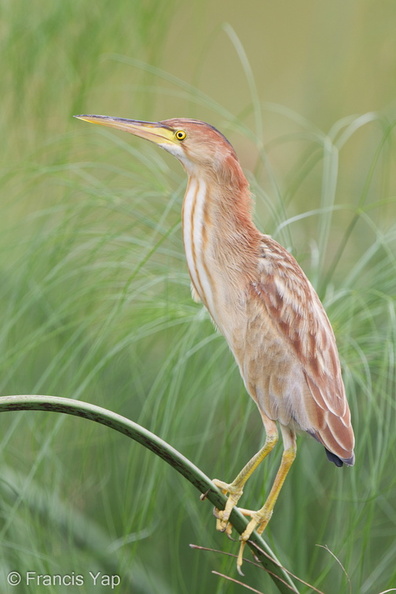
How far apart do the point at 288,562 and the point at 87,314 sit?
46cm

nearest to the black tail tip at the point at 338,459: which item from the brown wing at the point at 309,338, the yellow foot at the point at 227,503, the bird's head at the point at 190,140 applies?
the brown wing at the point at 309,338

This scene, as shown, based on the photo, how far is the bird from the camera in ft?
2.94

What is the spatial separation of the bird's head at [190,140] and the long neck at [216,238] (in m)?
0.02

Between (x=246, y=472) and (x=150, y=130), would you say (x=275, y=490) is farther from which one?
(x=150, y=130)

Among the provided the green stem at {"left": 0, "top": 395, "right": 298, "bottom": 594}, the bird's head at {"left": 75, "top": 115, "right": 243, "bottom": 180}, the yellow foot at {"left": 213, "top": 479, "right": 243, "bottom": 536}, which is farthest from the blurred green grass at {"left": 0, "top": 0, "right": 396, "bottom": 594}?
the green stem at {"left": 0, "top": 395, "right": 298, "bottom": 594}

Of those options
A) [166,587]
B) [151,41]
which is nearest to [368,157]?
[151,41]

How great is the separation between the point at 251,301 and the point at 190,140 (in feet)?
0.55

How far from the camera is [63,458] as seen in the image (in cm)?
149

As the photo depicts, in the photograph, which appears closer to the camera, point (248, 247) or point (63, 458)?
point (248, 247)

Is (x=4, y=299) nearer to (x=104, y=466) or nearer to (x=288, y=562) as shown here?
(x=104, y=466)

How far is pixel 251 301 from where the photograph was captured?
3.09 ft

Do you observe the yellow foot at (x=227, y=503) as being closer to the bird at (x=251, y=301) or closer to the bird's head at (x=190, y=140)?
the bird at (x=251, y=301)

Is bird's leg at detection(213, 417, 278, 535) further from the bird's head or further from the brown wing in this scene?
the bird's head

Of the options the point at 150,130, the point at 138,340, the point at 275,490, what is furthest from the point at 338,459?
the point at 138,340
